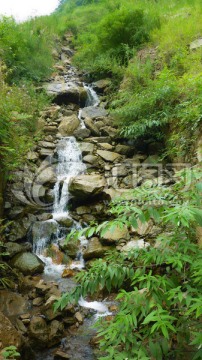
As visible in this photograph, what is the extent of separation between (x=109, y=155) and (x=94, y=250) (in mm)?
2690

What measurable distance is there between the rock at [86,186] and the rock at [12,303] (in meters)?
2.39

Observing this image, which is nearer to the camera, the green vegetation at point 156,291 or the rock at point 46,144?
the green vegetation at point 156,291

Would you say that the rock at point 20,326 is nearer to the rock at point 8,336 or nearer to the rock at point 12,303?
the rock at point 12,303

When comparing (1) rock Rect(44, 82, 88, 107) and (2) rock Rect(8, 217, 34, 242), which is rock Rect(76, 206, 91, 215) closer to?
(2) rock Rect(8, 217, 34, 242)

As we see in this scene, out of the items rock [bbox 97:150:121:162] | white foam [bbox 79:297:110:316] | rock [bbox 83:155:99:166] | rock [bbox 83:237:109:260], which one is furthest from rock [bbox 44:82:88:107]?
white foam [bbox 79:297:110:316]

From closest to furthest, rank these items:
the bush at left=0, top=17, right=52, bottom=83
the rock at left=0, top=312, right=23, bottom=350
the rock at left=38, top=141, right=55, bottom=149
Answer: the rock at left=0, top=312, right=23, bottom=350 → the rock at left=38, top=141, right=55, bottom=149 → the bush at left=0, top=17, right=52, bottom=83

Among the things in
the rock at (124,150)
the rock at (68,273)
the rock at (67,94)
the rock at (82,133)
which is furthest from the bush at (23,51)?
the rock at (68,273)

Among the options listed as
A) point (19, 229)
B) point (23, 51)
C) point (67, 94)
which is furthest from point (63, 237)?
point (23, 51)

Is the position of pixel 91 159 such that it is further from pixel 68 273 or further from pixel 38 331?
pixel 38 331

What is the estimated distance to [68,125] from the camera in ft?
26.3

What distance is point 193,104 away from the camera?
4.89 m

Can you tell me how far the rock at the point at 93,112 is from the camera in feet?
28.1

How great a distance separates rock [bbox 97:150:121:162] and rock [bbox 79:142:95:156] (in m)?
0.30

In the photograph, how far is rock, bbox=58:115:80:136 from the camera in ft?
26.0
